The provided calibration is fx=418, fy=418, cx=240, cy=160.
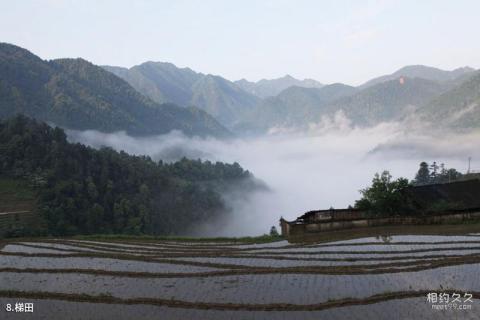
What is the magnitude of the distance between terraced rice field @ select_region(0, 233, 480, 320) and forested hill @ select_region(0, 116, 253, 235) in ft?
257

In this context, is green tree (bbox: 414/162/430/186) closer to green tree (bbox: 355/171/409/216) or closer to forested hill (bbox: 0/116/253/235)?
forested hill (bbox: 0/116/253/235)

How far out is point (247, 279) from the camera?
26094mm

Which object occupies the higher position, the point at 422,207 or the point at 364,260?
the point at 422,207

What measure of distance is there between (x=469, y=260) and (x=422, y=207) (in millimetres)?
21675

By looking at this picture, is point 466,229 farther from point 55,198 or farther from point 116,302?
point 55,198

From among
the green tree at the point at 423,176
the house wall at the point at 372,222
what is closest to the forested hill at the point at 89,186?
the house wall at the point at 372,222

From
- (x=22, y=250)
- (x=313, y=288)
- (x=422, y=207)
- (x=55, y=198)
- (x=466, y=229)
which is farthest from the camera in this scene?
(x=55, y=198)

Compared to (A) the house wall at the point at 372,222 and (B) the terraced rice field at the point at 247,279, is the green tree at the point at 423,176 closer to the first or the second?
(A) the house wall at the point at 372,222

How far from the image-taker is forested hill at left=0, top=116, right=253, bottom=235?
116250 millimetres

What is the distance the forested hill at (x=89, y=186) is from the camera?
116 m

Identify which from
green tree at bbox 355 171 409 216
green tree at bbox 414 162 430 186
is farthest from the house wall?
green tree at bbox 414 162 430 186

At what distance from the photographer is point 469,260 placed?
2880 centimetres

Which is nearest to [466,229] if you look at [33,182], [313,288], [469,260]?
[469,260]

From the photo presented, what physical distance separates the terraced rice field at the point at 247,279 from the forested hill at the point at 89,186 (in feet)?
257
